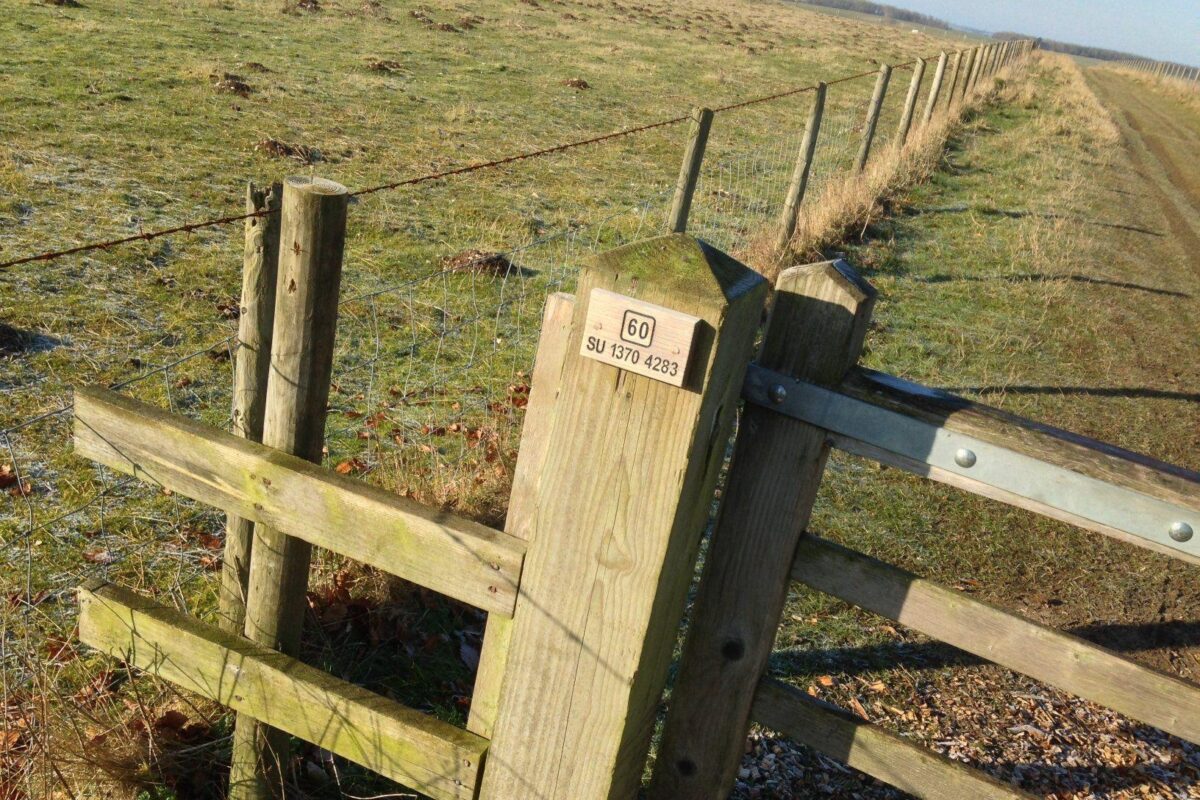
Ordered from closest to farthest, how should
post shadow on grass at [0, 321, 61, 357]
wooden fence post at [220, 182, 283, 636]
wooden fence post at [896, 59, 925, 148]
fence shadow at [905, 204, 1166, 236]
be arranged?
wooden fence post at [220, 182, 283, 636], post shadow on grass at [0, 321, 61, 357], fence shadow at [905, 204, 1166, 236], wooden fence post at [896, 59, 925, 148]

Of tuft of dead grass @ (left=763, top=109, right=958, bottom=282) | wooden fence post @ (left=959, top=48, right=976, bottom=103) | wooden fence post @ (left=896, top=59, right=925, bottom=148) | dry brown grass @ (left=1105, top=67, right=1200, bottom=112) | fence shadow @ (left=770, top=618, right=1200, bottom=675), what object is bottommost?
fence shadow @ (left=770, top=618, right=1200, bottom=675)

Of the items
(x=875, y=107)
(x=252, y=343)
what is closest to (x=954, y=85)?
(x=875, y=107)

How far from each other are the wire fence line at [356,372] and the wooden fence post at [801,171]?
307 millimetres

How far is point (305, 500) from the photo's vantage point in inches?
86.0

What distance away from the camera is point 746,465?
209 cm

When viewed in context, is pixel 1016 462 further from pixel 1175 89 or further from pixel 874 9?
pixel 874 9

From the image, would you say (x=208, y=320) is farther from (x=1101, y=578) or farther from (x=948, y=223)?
(x=948, y=223)

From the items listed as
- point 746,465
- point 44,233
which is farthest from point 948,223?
point 746,465

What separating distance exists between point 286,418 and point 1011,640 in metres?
1.68

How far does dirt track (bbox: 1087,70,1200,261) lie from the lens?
14685mm

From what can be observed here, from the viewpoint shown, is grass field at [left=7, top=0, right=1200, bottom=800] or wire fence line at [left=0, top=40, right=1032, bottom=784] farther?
wire fence line at [left=0, top=40, right=1032, bottom=784]

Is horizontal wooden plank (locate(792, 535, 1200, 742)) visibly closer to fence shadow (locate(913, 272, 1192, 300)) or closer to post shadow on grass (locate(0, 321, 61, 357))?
post shadow on grass (locate(0, 321, 61, 357))

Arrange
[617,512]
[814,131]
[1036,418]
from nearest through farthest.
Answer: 1. [617,512]
2. [1036,418]
3. [814,131]

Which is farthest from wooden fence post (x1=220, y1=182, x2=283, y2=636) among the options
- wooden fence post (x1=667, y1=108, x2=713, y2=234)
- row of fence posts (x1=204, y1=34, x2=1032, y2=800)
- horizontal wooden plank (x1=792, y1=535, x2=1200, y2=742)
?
wooden fence post (x1=667, y1=108, x2=713, y2=234)
